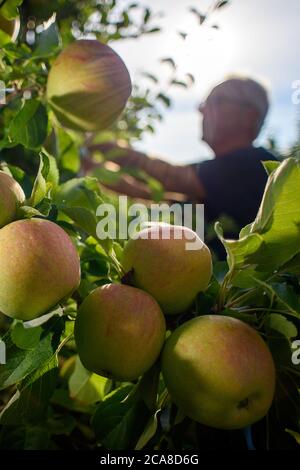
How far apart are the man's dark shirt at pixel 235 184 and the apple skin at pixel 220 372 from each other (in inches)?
52.3

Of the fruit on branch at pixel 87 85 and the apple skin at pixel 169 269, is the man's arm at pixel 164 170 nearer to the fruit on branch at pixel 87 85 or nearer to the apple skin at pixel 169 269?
the fruit on branch at pixel 87 85

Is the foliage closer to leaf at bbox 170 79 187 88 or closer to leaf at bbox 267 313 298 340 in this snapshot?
leaf at bbox 267 313 298 340

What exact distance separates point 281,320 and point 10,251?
0.39 metres

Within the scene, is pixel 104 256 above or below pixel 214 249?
above

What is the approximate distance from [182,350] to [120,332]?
0.09m

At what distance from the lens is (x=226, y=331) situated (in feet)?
2.22

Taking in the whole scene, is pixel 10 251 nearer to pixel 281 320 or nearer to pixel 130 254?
pixel 130 254

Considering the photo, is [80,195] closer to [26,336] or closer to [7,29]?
[26,336]

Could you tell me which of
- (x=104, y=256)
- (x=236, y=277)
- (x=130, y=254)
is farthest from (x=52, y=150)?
(x=236, y=277)

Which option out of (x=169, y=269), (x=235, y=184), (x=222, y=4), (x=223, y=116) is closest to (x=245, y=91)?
(x=223, y=116)

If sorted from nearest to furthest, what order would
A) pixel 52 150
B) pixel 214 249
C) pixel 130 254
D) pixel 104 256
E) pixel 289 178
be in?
pixel 289 178
pixel 130 254
pixel 104 256
pixel 52 150
pixel 214 249

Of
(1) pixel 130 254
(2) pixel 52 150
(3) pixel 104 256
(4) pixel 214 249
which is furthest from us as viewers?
(4) pixel 214 249
